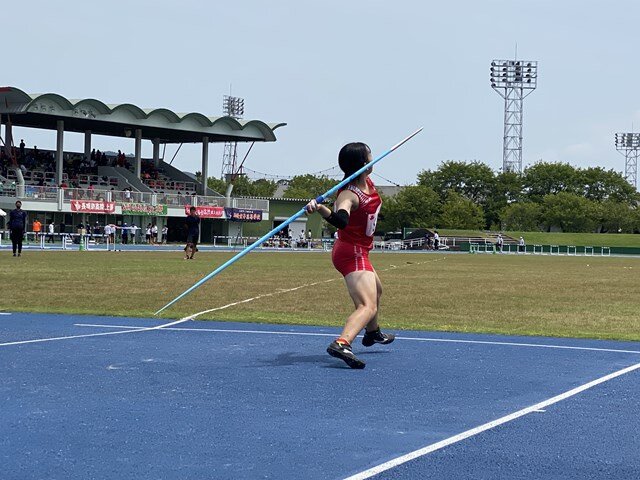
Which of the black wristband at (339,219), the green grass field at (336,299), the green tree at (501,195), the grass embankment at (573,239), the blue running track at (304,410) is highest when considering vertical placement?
the green tree at (501,195)

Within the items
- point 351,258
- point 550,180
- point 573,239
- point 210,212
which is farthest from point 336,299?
point 550,180

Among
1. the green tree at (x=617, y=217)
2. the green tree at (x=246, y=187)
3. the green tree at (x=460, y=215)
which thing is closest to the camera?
the green tree at (x=460, y=215)

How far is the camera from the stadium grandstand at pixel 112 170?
6488 cm

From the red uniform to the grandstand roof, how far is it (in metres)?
59.1

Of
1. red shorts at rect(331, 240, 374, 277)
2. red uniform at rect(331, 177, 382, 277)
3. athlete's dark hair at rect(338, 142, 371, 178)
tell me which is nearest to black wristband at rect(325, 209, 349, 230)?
red uniform at rect(331, 177, 382, 277)

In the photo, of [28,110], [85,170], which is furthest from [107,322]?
[85,170]

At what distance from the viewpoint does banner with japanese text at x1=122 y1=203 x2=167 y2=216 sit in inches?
2662

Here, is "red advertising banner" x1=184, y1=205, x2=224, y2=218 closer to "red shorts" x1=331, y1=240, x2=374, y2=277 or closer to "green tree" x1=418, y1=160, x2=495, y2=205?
"green tree" x1=418, y1=160, x2=495, y2=205

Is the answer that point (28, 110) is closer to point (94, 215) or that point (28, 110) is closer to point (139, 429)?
point (94, 215)

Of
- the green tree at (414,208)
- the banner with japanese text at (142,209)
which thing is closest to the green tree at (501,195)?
the green tree at (414,208)

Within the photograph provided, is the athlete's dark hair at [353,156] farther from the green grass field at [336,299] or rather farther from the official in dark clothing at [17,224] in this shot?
the official in dark clothing at [17,224]

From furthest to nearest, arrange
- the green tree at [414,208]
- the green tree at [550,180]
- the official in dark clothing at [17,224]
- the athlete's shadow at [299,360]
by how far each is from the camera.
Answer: the green tree at [550,180]
the green tree at [414,208]
the official in dark clothing at [17,224]
the athlete's shadow at [299,360]

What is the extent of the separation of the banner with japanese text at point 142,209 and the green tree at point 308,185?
2493 inches

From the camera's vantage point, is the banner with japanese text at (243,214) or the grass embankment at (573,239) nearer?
the banner with japanese text at (243,214)
